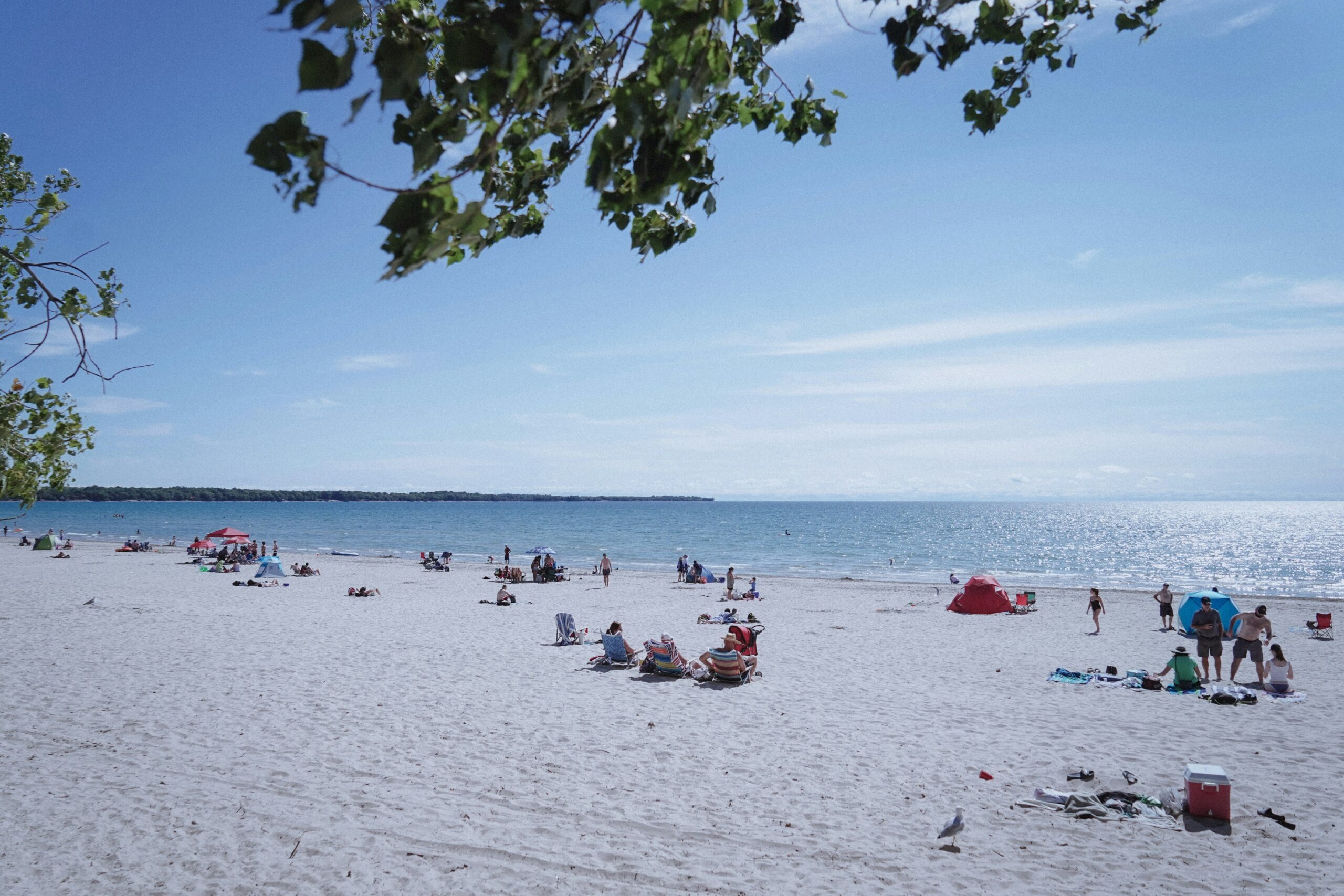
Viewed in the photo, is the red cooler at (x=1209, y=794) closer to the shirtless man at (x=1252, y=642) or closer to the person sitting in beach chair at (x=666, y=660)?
the shirtless man at (x=1252, y=642)

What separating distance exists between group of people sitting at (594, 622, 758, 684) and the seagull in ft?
17.7

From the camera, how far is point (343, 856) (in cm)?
586

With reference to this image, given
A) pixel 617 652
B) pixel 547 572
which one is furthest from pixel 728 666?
pixel 547 572

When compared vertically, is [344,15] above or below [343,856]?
above

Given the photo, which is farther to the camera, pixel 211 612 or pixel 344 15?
pixel 211 612

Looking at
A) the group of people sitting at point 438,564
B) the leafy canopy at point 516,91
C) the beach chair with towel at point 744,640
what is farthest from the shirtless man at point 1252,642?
the group of people sitting at point 438,564

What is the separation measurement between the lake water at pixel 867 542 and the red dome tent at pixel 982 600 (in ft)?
51.1

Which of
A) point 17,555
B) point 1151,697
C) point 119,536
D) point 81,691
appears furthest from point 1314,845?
point 119,536

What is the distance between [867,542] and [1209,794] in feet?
230

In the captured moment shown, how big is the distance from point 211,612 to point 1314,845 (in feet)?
73.1

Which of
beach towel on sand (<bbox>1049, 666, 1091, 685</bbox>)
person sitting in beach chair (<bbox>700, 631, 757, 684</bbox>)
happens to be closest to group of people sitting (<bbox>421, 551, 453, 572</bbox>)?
person sitting in beach chair (<bbox>700, 631, 757, 684</bbox>)

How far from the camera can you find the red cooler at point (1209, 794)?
658 centimetres

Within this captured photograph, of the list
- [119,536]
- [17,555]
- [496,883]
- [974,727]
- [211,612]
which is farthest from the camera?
[119,536]

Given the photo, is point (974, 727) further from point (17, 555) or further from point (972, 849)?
point (17, 555)
